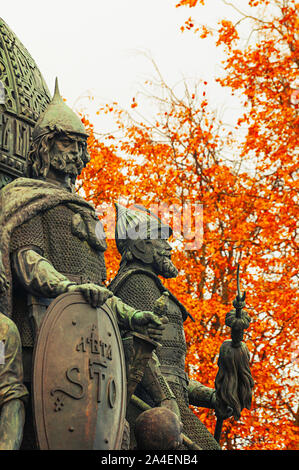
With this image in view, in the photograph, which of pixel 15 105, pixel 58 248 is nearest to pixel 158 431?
pixel 58 248

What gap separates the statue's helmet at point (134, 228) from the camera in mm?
9141

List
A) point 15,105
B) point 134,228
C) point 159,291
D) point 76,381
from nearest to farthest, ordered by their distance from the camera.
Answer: point 76,381 < point 15,105 < point 159,291 < point 134,228

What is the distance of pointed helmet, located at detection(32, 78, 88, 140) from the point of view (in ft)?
26.1

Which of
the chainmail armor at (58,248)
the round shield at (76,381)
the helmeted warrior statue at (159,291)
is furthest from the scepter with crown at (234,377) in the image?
the round shield at (76,381)

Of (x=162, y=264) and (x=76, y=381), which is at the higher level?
(x=162, y=264)

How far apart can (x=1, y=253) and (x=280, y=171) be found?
1023cm

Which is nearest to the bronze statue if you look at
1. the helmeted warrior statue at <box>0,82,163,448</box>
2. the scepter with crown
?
the helmeted warrior statue at <box>0,82,163,448</box>

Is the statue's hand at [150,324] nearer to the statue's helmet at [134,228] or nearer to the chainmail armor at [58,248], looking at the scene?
the chainmail armor at [58,248]

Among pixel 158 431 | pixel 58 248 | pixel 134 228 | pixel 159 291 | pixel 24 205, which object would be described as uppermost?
pixel 24 205

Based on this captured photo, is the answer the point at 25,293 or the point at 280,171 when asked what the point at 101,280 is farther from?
the point at 280,171

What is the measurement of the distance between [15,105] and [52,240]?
5.34 feet

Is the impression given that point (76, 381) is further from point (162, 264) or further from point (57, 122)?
point (162, 264)

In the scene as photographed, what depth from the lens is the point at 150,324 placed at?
7.41m

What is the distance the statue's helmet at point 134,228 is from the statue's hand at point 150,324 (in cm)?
177
